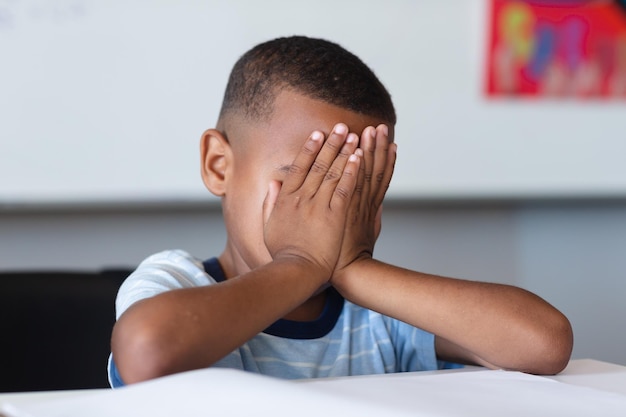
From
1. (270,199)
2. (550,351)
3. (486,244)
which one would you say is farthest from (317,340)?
(486,244)

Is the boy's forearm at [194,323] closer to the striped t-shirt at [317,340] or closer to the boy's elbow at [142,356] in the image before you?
the boy's elbow at [142,356]

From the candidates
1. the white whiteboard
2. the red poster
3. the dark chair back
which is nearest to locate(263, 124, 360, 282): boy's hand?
the dark chair back

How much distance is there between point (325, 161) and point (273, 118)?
100 millimetres

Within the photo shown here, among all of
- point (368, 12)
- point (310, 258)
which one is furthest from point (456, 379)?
point (368, 12)

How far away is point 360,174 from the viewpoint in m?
0.82

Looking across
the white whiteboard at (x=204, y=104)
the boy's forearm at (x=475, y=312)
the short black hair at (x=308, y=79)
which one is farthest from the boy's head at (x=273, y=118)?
the white whiteboard at (x=204, y=104)

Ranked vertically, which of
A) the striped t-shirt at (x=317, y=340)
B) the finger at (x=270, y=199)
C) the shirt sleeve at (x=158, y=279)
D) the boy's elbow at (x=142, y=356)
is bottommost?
the striped t-shirt at (x=317, y=340)

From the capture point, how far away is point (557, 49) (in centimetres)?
165

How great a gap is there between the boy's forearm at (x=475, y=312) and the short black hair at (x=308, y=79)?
20cm

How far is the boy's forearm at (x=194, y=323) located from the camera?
0.57m

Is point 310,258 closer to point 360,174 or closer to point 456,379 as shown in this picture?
point 360,174

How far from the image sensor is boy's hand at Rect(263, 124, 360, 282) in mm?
781

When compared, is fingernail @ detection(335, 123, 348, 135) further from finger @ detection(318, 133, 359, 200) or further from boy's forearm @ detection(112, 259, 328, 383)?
boy's forearm @ detection(112, 259, 328, 383)

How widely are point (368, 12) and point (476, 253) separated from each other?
56cm
